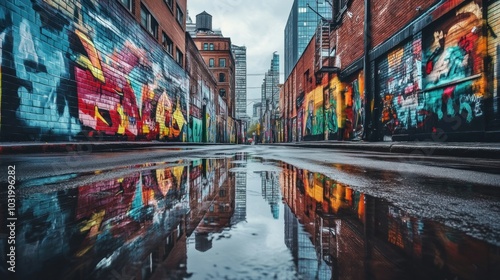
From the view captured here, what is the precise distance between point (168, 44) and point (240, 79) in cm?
7825

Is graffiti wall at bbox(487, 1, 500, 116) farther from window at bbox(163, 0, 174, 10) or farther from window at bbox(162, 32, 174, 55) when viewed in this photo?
window at bbox(163, 0, 174, 10)

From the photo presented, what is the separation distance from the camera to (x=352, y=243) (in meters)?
0.71

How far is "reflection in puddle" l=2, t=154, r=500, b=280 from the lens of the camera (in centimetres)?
54

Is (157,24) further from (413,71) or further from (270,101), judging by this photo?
(270,101)

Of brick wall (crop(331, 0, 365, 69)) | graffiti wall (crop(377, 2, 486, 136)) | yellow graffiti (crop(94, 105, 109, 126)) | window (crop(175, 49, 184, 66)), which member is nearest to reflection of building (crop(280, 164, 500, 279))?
graffiti wall (crop(377, 2, 486, 136))

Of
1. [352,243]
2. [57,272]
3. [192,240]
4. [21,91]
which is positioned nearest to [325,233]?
[352,243]

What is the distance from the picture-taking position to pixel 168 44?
16.4 meters

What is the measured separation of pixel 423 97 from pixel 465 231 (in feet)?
30.7

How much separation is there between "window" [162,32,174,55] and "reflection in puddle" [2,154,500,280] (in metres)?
15.9

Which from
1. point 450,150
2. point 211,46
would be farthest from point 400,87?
point 211,46

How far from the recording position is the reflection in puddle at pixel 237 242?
54 centimetres

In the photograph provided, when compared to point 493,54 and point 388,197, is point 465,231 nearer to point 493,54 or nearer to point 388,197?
point 388,197

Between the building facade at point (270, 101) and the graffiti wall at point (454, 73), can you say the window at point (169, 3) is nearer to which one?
the graffiti wall at point (454, 73)

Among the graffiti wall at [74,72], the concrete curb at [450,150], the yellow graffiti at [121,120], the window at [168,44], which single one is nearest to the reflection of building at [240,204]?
the concrete curb at [450,150]
